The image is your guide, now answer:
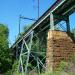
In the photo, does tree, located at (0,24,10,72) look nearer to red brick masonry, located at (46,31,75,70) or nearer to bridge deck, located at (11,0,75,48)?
bridge deck, located at (11,0,75,48)

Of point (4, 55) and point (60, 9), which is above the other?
point (60, 9)

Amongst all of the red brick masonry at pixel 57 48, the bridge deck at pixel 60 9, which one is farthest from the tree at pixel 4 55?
the red brick masonry at pixel 57 48

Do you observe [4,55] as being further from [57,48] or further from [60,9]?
[57,48]

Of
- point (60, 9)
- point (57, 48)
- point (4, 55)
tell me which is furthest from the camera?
point (4, 55)

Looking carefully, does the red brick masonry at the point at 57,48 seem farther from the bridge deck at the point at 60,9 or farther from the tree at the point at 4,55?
the tree at the point at 4,55

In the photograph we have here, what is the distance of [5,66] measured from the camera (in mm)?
38125

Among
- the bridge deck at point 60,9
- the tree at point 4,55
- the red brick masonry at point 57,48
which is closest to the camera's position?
the red brick masonry at point 57,48

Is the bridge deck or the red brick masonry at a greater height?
the bridge deck

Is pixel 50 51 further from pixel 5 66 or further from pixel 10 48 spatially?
pixel 10 48

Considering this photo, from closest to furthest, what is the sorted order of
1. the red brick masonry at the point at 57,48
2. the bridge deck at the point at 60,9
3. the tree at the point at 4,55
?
the red brick masonry at the point at 57,48, the bridge deck at the point at 60,9, the tree at the point at 4,55

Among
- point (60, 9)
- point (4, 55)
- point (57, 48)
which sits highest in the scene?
point (60, 9)

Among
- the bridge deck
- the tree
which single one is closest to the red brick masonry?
the bridge deck

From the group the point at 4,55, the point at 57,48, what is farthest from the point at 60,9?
the point at 4,55

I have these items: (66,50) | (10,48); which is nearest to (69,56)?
(66,50)
